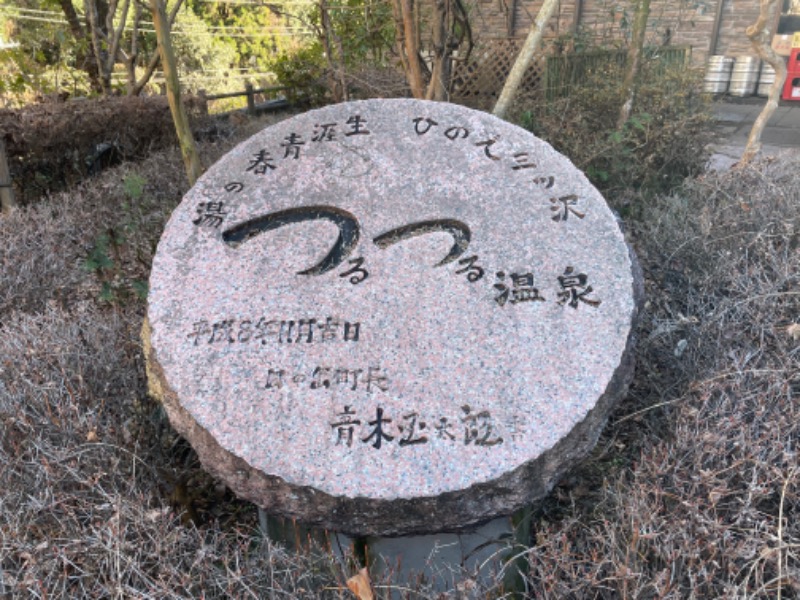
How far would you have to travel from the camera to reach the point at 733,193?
147 inches

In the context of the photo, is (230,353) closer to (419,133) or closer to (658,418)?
(419,133)

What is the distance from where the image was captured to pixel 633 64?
464cm

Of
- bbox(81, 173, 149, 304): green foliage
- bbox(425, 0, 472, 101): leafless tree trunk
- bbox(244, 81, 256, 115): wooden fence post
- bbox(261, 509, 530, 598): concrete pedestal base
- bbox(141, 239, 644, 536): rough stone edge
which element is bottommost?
bbox(244, 81, 256, 115): wooden fence post

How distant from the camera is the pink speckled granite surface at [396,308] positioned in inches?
77.6

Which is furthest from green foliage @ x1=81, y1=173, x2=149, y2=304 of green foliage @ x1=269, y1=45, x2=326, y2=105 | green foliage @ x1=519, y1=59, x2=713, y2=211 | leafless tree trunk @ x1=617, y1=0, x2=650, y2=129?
green foliage @ x1=269, y1=45, x2=326, y2=105

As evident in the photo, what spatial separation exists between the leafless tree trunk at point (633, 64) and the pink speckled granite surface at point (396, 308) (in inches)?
88.3

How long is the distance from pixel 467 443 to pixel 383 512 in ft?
1.06

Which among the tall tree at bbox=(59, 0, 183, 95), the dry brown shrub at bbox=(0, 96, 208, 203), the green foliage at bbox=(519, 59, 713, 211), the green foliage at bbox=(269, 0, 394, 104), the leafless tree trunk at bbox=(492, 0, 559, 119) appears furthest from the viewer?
the tall tree at bbox=(59, 0, 183, 95)

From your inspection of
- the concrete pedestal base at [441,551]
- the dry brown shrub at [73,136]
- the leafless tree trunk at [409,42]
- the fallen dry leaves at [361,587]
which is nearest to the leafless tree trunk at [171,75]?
the leafless tree trunk at [409,42]

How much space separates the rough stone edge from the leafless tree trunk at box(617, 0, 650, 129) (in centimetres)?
314

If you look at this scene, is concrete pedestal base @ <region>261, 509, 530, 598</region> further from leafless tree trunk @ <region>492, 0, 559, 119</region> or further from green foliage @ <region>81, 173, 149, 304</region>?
leafless tree trunk @ <region>492, 0, 559, 119</region>

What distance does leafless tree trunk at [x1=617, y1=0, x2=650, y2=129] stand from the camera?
15.0ft

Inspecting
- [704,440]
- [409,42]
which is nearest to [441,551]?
[704,440]

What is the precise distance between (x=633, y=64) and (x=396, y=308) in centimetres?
338
